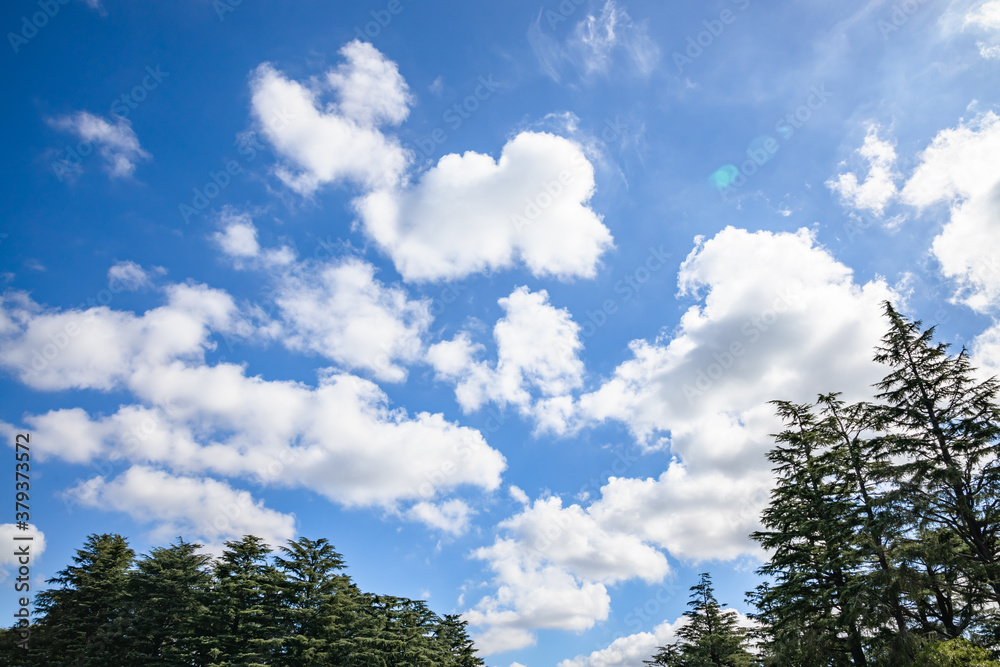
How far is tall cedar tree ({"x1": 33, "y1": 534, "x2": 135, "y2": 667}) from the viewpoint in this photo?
3222cm

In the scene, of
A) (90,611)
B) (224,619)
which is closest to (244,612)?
(224,619)

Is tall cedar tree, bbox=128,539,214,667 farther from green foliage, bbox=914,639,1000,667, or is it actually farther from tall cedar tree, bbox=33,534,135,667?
green foliage, bbox=914,639,1000,667

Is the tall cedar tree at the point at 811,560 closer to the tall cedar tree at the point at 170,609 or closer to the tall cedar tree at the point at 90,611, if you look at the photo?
the tall cedar tree at the point at 170,609

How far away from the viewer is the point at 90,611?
120 ft

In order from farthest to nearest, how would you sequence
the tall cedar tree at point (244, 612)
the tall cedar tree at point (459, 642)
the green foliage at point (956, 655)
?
1. the tall cedar tree at point (459, 642)
2. the tall cedar tree at point (244, 612)
3. the green foliage at point (956, 655)

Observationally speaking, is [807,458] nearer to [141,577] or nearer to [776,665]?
[776,665]

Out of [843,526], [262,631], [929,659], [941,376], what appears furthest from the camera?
[262,631]

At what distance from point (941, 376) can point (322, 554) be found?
117 ft

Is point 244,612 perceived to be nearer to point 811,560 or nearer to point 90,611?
point 90,611

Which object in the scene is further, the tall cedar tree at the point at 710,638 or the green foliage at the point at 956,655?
the tall cedar tree at the point at 710,638

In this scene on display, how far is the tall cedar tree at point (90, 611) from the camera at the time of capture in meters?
32.2

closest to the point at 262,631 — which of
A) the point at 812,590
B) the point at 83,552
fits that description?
the point at 83,552

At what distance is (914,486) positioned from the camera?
16234 millimetres

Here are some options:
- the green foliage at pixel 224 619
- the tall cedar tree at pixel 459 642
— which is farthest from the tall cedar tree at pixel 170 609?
the tall cedar tree at pixel 459 642
